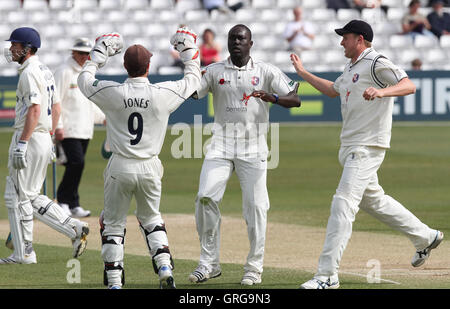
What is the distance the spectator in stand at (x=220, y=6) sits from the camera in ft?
94.1

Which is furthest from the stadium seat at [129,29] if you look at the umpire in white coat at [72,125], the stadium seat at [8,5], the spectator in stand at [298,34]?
the umpire in white coat at [72,125]

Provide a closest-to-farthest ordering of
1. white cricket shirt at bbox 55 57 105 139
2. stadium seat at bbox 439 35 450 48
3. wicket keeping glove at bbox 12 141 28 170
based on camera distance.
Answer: wicket keeping glove at bbox 12 141 28 170, white cricket shirt at bbox 55 57 105 139, stadium seat at bbox 439 35 450 48

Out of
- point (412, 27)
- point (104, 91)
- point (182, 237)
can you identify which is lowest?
point (182, 237)

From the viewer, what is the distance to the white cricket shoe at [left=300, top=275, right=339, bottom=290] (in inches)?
320

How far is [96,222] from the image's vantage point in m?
13.0

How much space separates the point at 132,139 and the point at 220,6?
21.2 metres

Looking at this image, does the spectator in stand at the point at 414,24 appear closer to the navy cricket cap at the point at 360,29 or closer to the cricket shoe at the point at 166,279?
the navy cricket cap at the point at 360,29

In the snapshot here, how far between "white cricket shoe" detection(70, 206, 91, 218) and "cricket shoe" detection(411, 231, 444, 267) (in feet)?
18.3

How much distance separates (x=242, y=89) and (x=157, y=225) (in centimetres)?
158

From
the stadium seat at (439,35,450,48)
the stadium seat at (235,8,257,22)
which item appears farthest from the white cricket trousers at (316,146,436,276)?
the stadium seat at (439,35,450,48)

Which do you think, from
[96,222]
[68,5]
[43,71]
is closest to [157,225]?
[43,71]

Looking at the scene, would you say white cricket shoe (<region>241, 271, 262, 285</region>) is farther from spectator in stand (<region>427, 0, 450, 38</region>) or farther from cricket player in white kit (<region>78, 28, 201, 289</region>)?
spectator in stand (<region>427, 0, 450, 38</region>)
